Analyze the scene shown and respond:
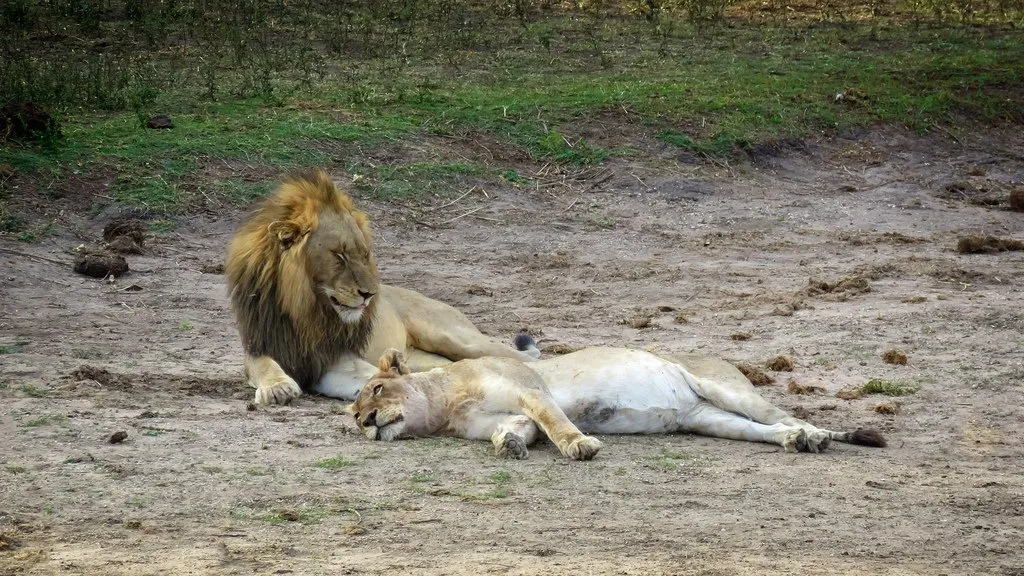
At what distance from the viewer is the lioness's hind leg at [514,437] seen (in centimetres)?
511

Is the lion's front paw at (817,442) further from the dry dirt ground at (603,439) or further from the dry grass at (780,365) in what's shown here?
the dry grass at (780,365)

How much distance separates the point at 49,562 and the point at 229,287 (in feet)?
9.49

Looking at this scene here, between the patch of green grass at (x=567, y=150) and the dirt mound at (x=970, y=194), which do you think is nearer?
the patch of green grass at (x=567, y=150)

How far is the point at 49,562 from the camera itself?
150 inches

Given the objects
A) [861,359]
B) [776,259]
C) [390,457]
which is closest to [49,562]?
[390,457]

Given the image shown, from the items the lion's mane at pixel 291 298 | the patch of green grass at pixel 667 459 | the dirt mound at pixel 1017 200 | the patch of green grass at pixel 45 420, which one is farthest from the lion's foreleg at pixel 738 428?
the dirt mound at pixel 1017 200

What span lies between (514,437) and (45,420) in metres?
1.80

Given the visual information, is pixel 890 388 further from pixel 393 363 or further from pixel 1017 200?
pixel 1017 200

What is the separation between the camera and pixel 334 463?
16.2 ft

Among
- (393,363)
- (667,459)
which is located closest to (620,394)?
(667,459)

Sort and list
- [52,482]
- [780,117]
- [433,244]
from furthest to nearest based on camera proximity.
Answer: [780,117] → [433,244] → [52,482]

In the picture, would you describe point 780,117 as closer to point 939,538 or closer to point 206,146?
point 206,146

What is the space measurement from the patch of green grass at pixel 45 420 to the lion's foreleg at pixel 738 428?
2441mm

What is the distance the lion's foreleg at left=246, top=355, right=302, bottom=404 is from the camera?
6.04 m
